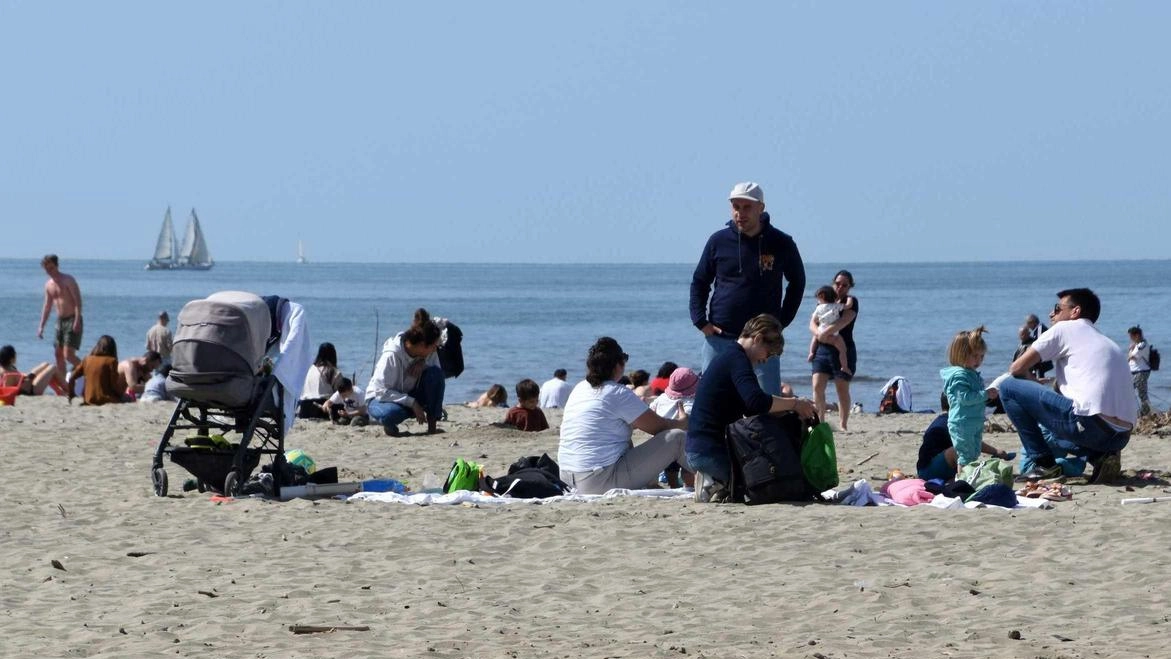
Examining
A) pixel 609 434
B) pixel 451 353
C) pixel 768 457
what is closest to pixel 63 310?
pixel 451 353

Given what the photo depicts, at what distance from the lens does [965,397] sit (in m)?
8.86

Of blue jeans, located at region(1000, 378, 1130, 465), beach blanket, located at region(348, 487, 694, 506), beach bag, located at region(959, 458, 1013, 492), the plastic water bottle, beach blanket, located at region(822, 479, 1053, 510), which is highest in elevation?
blue jeans, located at region(1000, 378, 1130, 465)

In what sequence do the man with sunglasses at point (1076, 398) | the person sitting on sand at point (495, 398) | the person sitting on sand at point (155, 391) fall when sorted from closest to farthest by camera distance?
the man with sunglasses at point (1076, 398), the person sitting on sand at point (155, 391), the person sitting on sand at point (495, 398)

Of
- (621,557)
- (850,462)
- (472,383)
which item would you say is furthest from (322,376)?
(472,383)

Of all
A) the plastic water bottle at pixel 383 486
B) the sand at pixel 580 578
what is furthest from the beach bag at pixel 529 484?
the plastic water bottle at pixel 383 486

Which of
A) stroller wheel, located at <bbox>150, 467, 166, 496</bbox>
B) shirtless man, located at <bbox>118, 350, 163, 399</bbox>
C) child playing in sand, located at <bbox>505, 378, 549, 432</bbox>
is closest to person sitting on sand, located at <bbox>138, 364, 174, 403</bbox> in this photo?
shirtless man, located at <bbox>118, 350, 163, 399</bbox>

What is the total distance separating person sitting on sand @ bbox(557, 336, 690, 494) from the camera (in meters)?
8.52

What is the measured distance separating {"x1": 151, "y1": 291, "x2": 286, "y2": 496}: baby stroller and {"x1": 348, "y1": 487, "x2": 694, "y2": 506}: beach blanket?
0.64 metres

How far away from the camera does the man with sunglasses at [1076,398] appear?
8734mm

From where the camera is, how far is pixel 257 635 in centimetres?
548

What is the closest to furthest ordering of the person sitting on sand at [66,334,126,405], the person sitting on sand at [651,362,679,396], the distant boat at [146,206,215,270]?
the person sitting on sand at [651,362,679,396] → the person sitting on sand at [66,334,126,405] → the distant boat at [146,206,215,270]

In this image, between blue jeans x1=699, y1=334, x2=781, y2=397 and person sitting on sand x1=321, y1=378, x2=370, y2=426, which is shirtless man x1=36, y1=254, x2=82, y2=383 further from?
blue jeans x1=699, y1=334, x2=781, y2=397

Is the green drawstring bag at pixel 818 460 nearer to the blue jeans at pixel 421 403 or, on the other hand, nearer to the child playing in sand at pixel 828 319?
the child playing in sand at pixel 828 319

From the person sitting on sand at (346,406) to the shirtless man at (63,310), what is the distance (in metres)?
4.32
